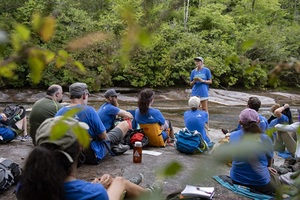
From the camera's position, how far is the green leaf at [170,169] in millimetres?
707

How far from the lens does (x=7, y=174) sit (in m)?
3.96

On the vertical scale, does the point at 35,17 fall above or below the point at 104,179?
above

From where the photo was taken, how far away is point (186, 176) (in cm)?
77

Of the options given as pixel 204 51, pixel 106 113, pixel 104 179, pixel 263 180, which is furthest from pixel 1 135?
pixel 204 51

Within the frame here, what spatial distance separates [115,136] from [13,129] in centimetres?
214

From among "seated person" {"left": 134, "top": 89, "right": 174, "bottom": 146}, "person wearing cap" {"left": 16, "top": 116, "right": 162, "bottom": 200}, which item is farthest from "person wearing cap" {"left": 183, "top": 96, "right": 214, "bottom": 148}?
"person wearing cap" {"left": 16, "top": 116, "right": 162, "bottom": 200}

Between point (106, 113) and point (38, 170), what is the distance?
370cm

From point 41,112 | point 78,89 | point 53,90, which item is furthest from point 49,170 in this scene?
point 53,90

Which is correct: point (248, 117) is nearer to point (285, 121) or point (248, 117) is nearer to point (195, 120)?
point (285, 121)

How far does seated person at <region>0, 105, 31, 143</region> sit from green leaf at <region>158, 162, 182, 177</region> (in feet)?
19.2

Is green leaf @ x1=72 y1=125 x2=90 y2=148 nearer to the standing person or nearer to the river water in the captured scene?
the standing person

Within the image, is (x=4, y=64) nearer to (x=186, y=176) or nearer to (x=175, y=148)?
(x=186, y=176)

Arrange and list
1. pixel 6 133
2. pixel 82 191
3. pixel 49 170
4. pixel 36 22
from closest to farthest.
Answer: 1. pixel 36 22
2. pixel 49 170
3. pixel 82 191
4. pixel 6 133

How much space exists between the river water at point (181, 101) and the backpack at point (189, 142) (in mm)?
4334
